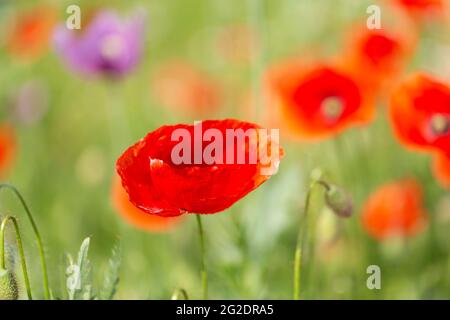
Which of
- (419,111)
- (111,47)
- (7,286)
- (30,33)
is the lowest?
(7,286)

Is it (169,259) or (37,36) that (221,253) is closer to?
(169,259)

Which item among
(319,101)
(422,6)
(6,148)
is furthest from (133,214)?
(422,6)

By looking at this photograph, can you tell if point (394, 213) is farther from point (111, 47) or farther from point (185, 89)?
point (185, 89)

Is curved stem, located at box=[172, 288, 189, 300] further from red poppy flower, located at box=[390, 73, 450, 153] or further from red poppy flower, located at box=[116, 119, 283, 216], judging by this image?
red poppy flower, located at box=[390, 73, 450, 153]

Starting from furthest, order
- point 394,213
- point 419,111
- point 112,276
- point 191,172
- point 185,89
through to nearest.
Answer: point 185,89
point 394,213
point 419,111
point 112,276
point 191,172

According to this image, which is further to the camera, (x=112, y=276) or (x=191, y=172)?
(x=112, y=276)

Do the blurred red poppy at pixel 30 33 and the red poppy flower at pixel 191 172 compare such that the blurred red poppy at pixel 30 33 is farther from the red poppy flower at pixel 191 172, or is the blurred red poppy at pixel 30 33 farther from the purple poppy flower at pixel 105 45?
the red poppy flower at pixel 191 172

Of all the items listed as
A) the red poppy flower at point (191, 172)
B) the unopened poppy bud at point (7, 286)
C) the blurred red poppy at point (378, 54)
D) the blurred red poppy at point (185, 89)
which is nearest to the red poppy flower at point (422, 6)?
the blurred red poppy at point (378, 54)
